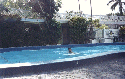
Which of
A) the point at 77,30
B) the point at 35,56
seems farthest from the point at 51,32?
the point at 35,56

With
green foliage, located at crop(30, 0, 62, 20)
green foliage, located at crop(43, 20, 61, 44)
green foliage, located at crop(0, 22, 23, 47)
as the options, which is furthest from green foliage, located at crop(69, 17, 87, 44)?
green foliage, located at crop(0, 22, 23, 47)

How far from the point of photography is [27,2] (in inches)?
682

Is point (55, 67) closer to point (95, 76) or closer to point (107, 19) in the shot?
point (95, 76)

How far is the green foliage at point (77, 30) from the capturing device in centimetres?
1701

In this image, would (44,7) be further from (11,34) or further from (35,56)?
(35,56)

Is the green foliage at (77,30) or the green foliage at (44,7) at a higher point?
the green foliage at (44,7)

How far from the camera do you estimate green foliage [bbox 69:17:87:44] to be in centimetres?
1701

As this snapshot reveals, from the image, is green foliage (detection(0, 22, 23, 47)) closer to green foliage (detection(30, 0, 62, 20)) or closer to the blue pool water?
the blue pool water

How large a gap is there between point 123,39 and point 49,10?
35.7ft

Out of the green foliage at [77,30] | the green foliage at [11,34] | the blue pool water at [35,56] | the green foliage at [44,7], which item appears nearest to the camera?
the blue pool water at [35,56]

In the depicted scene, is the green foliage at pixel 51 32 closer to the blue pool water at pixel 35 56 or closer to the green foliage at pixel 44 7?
the green foliage at pixel 44 7

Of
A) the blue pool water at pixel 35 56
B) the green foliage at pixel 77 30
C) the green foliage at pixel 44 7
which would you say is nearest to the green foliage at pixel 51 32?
the green foliage at pixel 44 7

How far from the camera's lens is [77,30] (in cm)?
1709

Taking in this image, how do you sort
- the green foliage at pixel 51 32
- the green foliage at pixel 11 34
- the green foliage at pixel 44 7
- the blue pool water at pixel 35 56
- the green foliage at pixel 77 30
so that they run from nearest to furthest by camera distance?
the blue pool water at pixel 35 56 < the green foliage at pixel 11 34 < the green foliage at pixel 51 32 < the green foliage at pixel 44 7 < the green foliage at pixel 77 30
